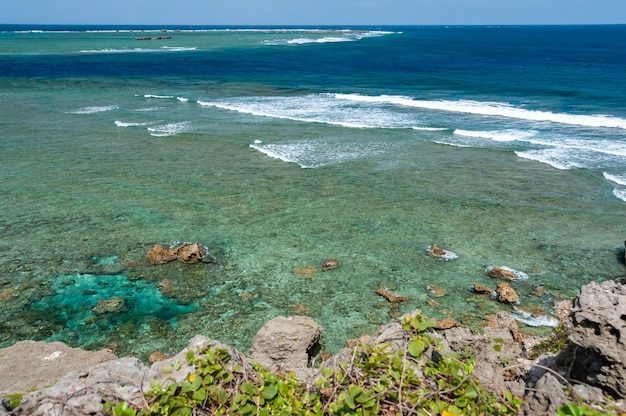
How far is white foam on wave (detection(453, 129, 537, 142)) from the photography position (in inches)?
1025

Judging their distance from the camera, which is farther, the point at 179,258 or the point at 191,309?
the point at 179,258

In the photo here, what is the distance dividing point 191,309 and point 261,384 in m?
6.45

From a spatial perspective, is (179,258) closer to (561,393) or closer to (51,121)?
(561,393)

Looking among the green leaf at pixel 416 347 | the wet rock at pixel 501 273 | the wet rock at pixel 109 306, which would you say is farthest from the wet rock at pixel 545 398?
the wet rock at pixel 109 306

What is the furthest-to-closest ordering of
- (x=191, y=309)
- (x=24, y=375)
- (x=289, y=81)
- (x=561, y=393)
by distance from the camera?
(x=289, y=81) < (x=191, y=309) < (x=24, y=375) < (x=561, y=393)

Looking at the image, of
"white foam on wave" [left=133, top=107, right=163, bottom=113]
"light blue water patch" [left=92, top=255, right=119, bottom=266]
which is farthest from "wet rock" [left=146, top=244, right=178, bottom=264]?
"white foam on wave" [left=133, top=107, right=163, bottom=113]

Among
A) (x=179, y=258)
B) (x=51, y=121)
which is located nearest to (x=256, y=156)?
(x=179, y=258)

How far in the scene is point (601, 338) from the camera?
205 inches

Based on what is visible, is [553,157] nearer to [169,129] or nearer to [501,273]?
[501,273]

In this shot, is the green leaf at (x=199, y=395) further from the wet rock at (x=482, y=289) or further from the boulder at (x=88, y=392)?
the wet rock at (x=482, y=289)

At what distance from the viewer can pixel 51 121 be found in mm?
28906

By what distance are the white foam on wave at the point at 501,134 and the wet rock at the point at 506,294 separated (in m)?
16.2

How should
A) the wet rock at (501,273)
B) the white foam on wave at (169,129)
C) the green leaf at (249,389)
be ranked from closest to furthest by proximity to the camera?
1. the green leaf at (249,389)
2. the wet rock at (501,273)
3. the white foam on wave at (169,129)

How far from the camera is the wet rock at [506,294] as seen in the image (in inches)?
436
